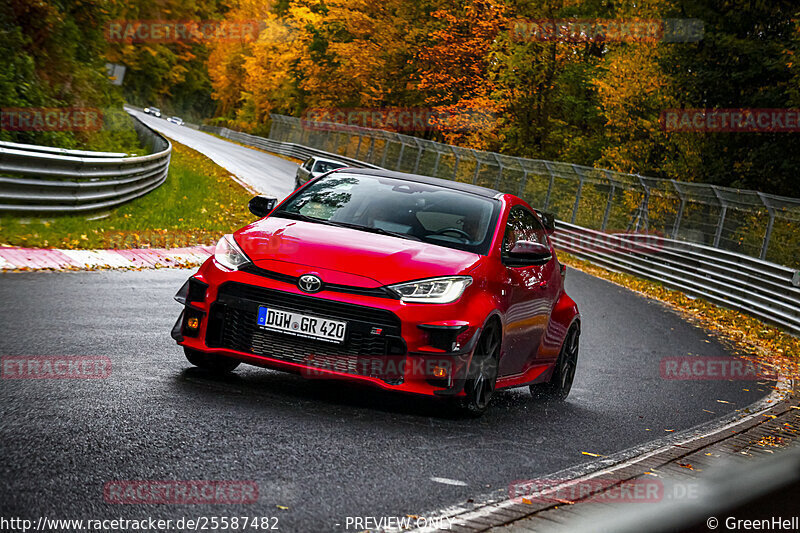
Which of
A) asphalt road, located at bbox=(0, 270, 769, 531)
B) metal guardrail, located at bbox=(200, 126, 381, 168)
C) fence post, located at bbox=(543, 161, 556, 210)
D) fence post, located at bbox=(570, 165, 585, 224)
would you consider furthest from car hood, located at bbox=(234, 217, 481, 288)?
metal guardrail, located at bbox=(200, 126, 381, 168)

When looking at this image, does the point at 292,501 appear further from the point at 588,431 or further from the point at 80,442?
the point at 588,431

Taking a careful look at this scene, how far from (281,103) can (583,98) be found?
38.0 meters

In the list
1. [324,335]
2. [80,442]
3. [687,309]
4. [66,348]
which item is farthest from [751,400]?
[687,309]

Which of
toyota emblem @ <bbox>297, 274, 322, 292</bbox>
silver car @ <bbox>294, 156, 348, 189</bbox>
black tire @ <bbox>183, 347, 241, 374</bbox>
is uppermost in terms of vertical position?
toyota emblem @ <bbox>297, 274, 322, 292</bbox>

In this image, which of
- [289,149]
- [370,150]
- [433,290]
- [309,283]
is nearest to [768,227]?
[433,290]

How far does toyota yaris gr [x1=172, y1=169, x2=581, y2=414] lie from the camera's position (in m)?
6.30

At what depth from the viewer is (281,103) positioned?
8031cm

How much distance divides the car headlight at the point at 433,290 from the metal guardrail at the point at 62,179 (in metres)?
8.91

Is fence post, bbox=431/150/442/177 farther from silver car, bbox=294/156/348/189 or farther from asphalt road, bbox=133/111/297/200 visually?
silver car, bbox=294/156/348/189

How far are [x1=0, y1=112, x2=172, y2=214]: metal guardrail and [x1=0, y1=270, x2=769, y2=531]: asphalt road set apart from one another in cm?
438

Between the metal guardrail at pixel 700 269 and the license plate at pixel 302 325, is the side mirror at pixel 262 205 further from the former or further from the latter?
the metal guardrail at pixel 700 269

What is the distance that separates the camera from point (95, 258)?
13250 millimetres

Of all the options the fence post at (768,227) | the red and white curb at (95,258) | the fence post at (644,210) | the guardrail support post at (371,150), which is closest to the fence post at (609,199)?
the fence post at (644,210)

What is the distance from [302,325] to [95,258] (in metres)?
7.71
